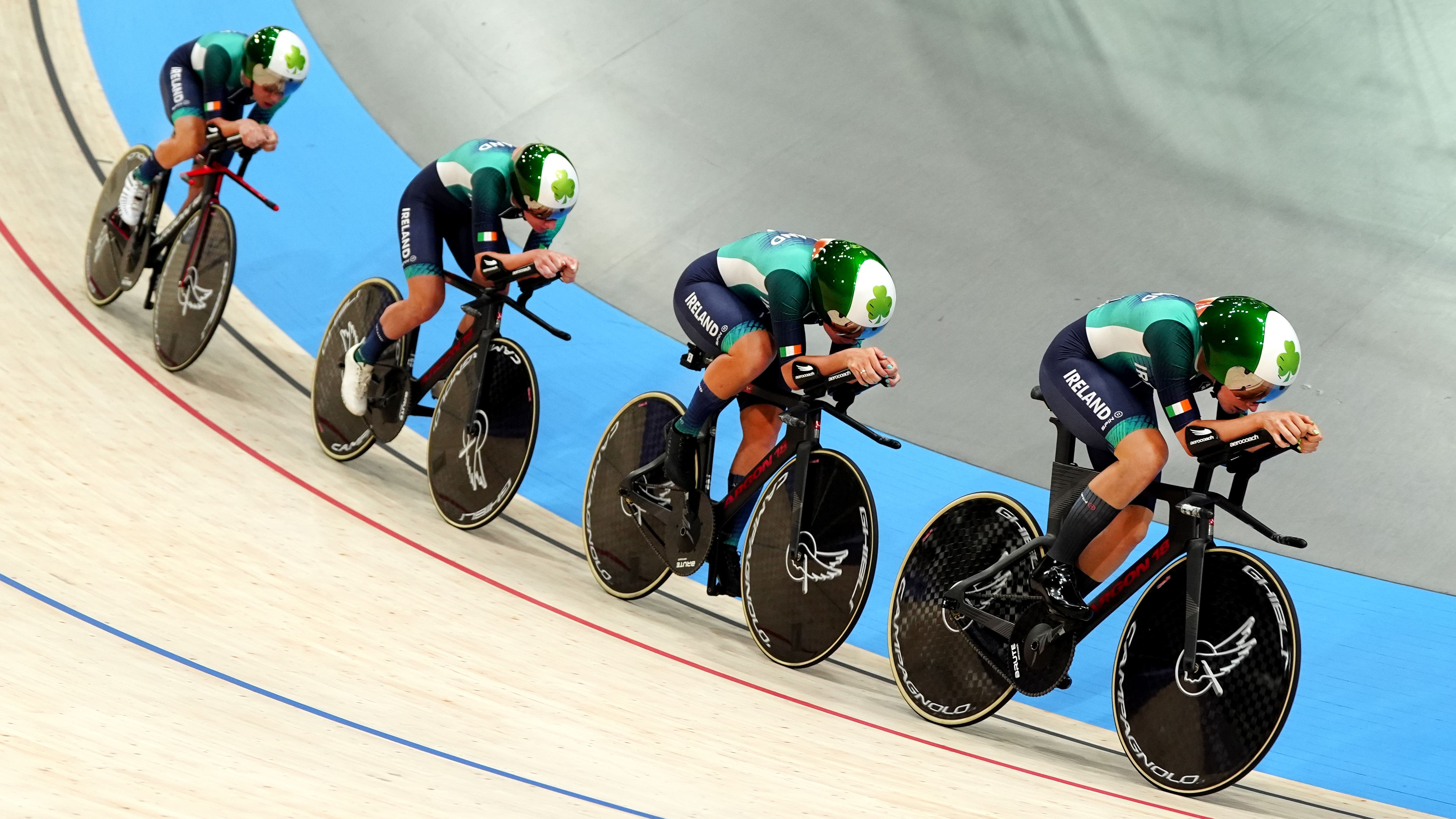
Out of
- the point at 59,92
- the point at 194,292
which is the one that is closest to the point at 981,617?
the point at 194,292

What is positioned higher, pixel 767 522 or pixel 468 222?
pixel 468 222

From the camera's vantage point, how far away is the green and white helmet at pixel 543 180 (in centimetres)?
416

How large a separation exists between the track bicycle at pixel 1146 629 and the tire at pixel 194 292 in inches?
115

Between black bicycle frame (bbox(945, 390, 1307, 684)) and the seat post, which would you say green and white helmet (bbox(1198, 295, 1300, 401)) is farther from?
the seat post

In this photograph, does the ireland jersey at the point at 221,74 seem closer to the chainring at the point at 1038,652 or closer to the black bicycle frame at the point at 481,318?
the black bicycle frame at the point at 481,318

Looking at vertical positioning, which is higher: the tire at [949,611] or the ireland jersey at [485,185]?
the ireland jersey at [485,185]

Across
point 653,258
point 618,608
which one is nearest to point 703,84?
point 653,258

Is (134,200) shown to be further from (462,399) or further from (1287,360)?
(1287,360)

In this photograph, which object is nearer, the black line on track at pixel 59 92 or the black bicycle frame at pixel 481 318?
the black bicycle frame at pixel 481 318

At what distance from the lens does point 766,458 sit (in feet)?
12.8

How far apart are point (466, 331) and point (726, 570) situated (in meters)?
1.29

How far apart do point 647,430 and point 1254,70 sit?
4.65 meters

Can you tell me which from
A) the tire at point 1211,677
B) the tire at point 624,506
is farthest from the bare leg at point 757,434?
the tire at point 1211,677

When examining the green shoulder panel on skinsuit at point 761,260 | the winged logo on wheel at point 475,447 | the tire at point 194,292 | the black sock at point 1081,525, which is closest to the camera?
the black sock at point 1081,525
